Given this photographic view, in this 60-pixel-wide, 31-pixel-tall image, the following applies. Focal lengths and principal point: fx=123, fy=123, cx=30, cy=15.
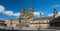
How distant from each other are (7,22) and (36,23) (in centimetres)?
1593

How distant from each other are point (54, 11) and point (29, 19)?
440 inches

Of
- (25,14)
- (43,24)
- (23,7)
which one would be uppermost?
(23,7)

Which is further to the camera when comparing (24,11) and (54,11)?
(24,11)

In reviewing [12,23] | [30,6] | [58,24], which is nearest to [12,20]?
[12,23]

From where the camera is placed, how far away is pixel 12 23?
5825 cm

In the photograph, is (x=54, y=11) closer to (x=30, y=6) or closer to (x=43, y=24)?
(x=43, y=24)

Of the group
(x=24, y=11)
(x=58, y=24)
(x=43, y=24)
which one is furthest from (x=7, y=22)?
(x=58, y=24)

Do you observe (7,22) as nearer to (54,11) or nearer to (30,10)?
(30,10)

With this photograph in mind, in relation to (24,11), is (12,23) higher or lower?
lower

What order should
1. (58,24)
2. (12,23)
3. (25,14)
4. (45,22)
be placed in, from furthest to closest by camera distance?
(12,23) → (25,14) → (45,22) → (58,24)

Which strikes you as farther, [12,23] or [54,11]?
[12,23]

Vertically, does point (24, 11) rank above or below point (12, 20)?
above

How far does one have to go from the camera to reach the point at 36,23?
2004 inches

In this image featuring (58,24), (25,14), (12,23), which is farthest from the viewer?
(12,23)
